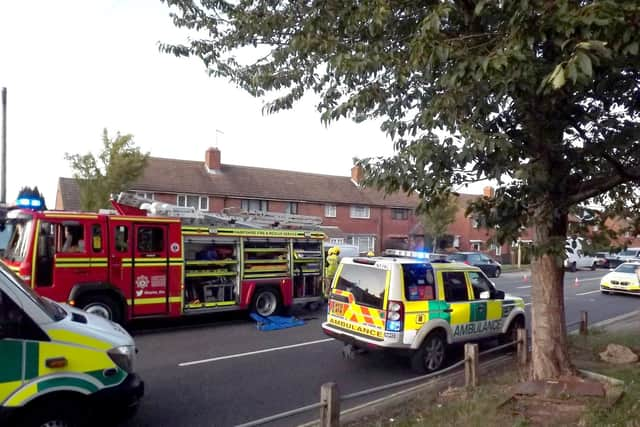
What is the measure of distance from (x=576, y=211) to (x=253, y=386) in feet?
15.6

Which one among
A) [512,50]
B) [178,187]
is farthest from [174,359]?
[178,187]

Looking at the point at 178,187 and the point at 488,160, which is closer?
the point at 488,160

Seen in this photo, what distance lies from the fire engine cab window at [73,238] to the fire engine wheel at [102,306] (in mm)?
931

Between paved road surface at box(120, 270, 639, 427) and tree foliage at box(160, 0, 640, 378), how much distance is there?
299 centimetres

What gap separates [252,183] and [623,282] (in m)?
22.0

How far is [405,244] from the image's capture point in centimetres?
3788

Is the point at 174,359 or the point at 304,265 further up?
the point at 304,265

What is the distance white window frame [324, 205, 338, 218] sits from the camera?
34375 mm

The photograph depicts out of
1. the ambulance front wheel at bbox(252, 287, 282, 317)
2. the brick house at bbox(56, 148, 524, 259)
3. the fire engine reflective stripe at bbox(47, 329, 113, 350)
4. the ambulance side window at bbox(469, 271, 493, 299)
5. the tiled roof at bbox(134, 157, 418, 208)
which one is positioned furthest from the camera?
the tiled roof at bbox(134, 157, 418, 208)

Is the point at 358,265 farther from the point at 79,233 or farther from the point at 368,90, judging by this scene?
the point at 79,233

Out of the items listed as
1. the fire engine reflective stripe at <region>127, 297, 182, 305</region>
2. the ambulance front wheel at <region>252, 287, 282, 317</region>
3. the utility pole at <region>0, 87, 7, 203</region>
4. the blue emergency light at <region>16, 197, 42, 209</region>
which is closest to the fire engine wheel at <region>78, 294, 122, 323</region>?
the fire engine reflective stripe at <region>127, 297, 182, 305</region>

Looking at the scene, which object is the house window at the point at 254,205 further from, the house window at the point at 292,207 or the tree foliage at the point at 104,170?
the tree foliage at the point at 104,170

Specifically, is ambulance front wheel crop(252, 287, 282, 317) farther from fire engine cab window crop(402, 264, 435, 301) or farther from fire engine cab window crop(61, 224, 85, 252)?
fire engine cab window crop(402, 264, 435, 301)

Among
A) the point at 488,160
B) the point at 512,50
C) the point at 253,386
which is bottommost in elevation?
the point at 253,386
